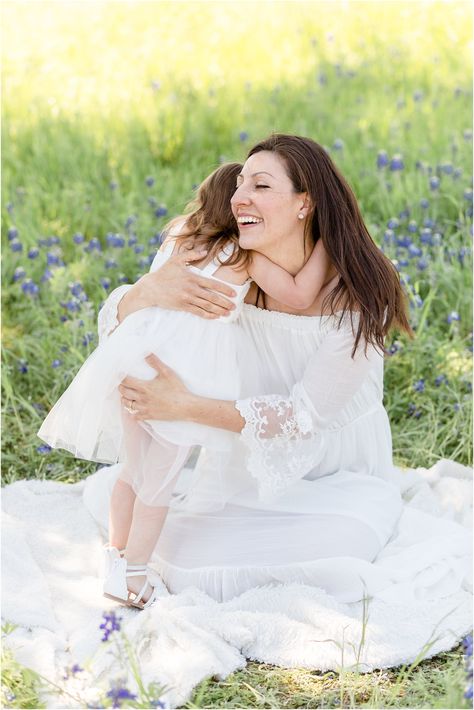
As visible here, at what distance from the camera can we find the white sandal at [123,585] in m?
2.85

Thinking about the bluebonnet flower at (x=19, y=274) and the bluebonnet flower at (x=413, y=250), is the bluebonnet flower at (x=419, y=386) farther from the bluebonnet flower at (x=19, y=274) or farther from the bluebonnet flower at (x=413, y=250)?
the bluebonnet flower at (x=19, y=274)

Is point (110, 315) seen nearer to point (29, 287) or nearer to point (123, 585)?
point (123, 585)

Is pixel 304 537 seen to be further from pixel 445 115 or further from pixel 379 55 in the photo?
→ pixel 379 55

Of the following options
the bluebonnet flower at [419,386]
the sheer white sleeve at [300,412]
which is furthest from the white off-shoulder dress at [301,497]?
the bluebonnet flower at [419,386]

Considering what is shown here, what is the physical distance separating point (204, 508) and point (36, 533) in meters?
0.66

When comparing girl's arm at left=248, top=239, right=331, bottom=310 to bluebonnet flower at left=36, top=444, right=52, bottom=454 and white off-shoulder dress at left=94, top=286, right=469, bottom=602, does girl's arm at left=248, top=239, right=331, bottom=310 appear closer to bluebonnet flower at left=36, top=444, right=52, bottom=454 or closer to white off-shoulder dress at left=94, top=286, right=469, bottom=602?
white off-shoulder dress at left=94, top=286, right=469, bottom=602

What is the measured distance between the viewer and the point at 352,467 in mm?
3213

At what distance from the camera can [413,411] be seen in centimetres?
399

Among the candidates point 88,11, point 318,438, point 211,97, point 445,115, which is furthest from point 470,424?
point 88,11

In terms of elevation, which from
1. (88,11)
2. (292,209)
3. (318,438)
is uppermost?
(88,11)

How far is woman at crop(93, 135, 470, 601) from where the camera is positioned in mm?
2807

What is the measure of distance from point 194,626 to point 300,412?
66 centimetres

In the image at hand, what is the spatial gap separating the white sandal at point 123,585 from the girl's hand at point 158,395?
45cm

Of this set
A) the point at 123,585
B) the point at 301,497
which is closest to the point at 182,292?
the point at 301,497
